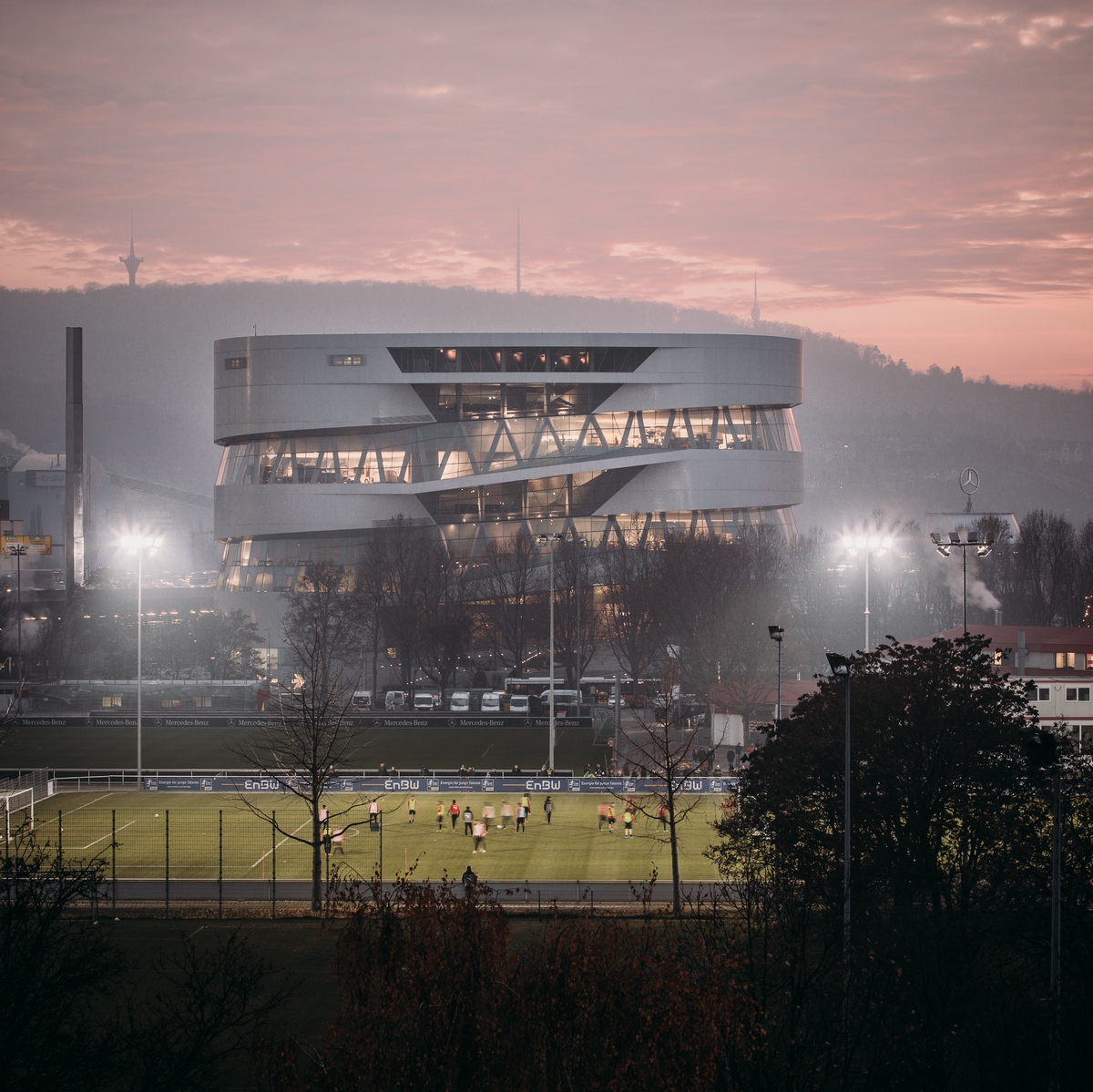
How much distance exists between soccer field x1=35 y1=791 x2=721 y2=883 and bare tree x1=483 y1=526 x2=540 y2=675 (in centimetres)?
3372

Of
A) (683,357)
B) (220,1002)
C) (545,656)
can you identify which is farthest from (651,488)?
(220,1002)

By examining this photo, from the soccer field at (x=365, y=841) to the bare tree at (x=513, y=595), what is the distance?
33725 mm

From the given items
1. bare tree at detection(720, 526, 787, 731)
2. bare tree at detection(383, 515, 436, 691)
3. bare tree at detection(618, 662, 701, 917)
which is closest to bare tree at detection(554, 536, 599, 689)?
bare tree at detection(618, 662, 701, 917)

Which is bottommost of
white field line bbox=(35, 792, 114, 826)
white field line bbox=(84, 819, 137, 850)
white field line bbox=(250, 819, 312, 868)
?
white field line bbox=(250, 819, 312, 868)

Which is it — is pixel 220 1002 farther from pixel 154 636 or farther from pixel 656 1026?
pixel 154 636

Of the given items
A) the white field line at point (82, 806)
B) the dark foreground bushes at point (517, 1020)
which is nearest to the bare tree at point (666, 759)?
the dark foreground bushes at point (517, 1020)

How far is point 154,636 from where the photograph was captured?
9012 centimetres

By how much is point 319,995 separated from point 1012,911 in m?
13.4

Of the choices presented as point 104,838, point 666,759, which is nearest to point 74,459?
point 104,838

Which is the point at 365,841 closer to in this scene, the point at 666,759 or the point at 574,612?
the point at 666,759

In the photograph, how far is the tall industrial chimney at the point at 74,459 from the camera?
105 m

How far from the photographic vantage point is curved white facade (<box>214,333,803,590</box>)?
98.0 m

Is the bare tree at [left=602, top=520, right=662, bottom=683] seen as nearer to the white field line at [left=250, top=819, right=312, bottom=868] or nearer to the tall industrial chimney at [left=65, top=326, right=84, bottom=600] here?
the white field line at [left=250, top=819, right=312, bottom=868]

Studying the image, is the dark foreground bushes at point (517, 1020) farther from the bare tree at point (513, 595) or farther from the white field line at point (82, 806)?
the bare tree at point (513, 595)
